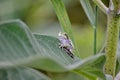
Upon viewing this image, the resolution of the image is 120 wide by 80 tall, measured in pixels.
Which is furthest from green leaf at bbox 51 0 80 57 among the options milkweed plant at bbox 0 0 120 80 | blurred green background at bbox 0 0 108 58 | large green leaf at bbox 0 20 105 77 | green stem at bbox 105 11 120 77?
blurred green background at bbox 0 0 108 58

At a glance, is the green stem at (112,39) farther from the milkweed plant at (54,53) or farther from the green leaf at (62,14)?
the green leaf at (62,14)

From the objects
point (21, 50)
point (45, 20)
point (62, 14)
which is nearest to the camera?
point (21, 50)

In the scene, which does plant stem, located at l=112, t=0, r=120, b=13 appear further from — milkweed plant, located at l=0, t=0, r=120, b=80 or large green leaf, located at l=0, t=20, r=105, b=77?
large green leaf, located at l=0, t=20, r=105, b=77

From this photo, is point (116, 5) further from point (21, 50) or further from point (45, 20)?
point (45, 20)

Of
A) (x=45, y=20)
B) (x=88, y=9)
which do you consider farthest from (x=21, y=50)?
(x=45, y=20)

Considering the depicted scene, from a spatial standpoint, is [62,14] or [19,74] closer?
[19,74]

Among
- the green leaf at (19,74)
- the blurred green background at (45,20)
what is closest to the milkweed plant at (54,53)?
the green leaf at (19,74)

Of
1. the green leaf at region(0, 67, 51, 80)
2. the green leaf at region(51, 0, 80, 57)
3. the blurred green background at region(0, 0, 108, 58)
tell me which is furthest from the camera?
the blurred green background at region(0, 0, 108, 58)

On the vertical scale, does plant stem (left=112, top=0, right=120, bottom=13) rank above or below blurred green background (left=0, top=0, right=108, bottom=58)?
above
